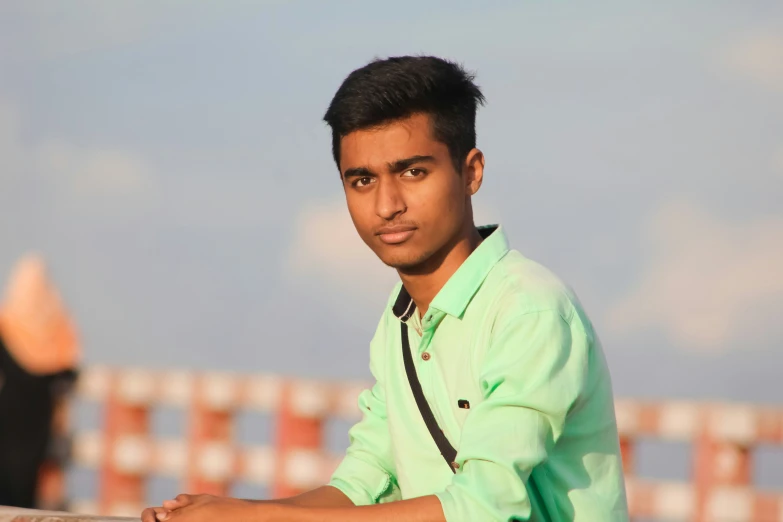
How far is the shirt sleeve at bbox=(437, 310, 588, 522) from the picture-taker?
1932 mm

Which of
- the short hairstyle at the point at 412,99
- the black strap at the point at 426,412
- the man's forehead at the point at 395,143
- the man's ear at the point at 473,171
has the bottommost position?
the black strap at the point at 426,412

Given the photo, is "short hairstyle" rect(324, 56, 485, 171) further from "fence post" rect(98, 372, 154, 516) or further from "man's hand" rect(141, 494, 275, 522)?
"fence post" rect(98, 372, 154, 516)

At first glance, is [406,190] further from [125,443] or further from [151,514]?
[125,443]

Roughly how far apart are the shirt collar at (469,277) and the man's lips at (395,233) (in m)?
0.11

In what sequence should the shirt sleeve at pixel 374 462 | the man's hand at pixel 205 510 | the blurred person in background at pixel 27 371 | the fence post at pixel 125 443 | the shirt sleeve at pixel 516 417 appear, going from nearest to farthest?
the shirt sleeve at pixel 516 417 → the man's hand at pixel 205 510 → the shirt sleeve at pixel 374 462 → the blurred person in background at pixel 27 371 → the fence post at pixel 125 443

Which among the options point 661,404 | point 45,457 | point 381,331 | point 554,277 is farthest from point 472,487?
point 45,457

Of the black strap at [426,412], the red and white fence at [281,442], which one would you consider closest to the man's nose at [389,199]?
the black strap at [426,412]

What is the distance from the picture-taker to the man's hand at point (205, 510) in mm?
2125

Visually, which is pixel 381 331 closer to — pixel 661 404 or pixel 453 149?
pixel 453 149

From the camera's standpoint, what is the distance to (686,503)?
790cm

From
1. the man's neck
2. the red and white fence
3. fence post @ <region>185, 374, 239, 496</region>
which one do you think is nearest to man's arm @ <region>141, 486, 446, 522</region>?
the man's neck

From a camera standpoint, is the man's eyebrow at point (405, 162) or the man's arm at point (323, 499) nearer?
the man's eyebrow at point (405, 162)

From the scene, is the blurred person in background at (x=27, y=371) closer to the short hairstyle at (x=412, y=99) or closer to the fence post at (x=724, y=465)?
the fence post at (x=724, y=465)

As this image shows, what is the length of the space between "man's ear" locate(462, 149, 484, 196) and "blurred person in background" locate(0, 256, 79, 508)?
747cm
